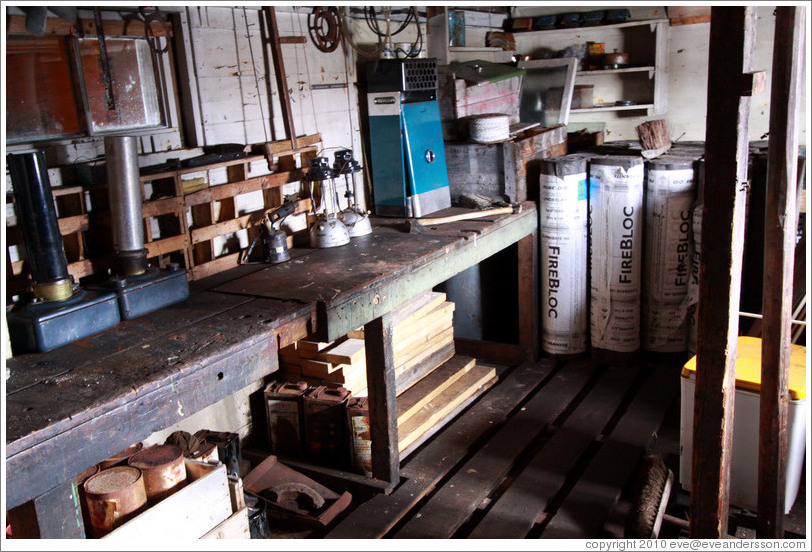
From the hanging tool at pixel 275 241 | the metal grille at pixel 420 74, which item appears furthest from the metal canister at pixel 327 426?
the metal grille at pixel 420 74

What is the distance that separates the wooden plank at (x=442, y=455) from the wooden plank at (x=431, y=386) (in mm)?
190

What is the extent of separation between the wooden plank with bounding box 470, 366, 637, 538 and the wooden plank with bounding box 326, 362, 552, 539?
→ 336 millimetres

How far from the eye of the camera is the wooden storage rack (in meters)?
2.87

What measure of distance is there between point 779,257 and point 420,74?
88.4 inches

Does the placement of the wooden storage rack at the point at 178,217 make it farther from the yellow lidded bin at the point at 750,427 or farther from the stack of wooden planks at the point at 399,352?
the yellow lidded bin at the point at 750,427

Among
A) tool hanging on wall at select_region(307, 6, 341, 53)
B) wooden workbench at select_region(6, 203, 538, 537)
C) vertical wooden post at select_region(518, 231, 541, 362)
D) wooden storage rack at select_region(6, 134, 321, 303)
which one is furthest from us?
vertical wooden post at select_region(518, 231, 541, 362)

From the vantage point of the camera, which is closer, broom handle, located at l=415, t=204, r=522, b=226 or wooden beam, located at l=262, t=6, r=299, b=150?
wooden beam, located at l=262, t=6, r=299, b=150

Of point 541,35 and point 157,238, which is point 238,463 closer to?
point 157,238

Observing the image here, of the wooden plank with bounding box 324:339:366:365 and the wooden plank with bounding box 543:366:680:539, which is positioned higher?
the wooden plank with bounding box 324:339:366:365

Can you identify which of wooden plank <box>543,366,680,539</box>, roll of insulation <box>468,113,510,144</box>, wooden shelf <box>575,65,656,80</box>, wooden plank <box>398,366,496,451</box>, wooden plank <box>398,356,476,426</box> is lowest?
wooden plank <box>543,366,680,539</box>

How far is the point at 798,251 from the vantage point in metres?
4.64

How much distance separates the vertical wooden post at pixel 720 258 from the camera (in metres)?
2.04

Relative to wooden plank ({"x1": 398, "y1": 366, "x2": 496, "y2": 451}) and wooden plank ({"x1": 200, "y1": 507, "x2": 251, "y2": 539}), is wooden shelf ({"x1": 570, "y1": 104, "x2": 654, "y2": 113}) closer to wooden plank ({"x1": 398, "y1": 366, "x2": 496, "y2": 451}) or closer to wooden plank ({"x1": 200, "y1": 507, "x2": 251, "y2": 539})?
wooden plank ({"x1": 398, "y1": 366, "x2": 496, "y2": 451})

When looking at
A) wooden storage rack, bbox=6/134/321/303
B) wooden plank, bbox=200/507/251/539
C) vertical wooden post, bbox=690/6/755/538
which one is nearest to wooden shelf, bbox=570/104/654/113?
wooden storage rack, bbox=6/134/321/303
